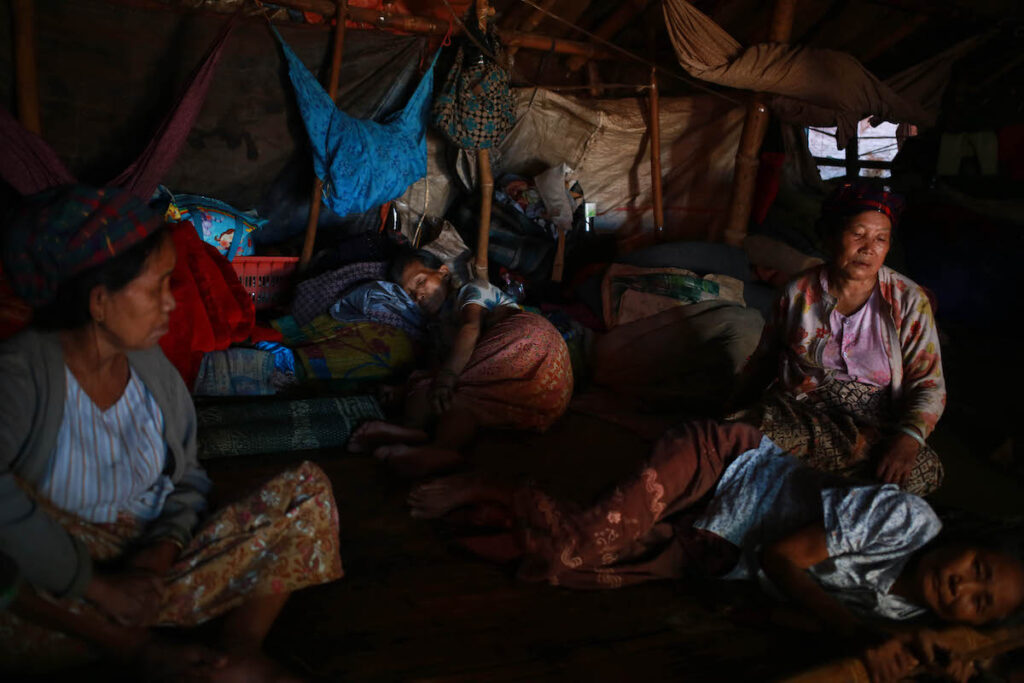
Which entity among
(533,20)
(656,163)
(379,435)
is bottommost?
(379,435)

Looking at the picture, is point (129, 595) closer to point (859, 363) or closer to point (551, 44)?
point (859, 363)

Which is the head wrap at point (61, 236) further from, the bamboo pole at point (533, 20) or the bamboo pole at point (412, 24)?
the bamboo pole at point (533, 20)

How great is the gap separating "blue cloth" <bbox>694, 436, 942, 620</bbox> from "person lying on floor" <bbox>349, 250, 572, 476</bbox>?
1035mm

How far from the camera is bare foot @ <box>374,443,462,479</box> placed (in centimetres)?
239

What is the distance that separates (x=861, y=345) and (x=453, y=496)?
1424mm

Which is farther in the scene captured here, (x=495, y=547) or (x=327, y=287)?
(x=327, y=287)

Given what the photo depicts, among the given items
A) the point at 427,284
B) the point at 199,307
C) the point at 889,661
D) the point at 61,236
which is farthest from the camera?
the point at 427,284

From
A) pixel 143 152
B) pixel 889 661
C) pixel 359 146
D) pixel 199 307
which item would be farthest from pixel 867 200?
pixel 143 152

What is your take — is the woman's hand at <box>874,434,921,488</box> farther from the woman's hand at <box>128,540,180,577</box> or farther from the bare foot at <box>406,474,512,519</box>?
the woman's hand at <box>128,540,180,577</box>

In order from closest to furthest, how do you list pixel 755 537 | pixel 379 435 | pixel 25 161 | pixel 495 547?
pixel 755 537 → pixel 495 547 → pixel 379 435 → pixel 25 161

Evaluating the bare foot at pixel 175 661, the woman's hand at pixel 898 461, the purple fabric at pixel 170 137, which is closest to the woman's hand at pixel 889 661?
the woman's hand at pixel 898 461

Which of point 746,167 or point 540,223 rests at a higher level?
point 746,167

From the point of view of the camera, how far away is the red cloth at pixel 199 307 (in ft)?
8.73

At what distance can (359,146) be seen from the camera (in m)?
3.83
